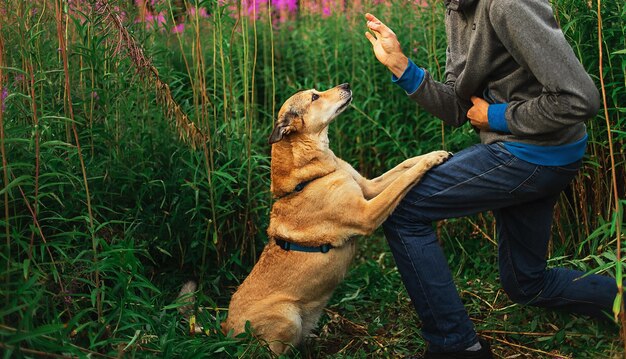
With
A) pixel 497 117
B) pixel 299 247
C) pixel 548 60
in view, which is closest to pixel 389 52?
pixel 497 117

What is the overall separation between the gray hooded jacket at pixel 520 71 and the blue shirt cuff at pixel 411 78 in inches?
1.0

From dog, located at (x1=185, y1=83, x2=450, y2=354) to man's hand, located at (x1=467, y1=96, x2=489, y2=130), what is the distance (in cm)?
27

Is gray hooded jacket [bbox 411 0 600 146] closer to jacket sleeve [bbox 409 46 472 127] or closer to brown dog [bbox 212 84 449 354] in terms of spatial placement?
jacket sleeve [bbox 409 46 472 127]

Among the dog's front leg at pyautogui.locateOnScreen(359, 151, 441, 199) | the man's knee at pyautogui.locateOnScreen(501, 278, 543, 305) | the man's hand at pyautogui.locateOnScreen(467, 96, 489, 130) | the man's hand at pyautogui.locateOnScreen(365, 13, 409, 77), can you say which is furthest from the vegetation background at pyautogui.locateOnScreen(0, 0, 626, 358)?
the man's hand at pyautogui.locateOnScreen(365, 13, 409, 77)

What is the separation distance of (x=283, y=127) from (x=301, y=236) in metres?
0.63

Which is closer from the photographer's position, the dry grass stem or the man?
the man

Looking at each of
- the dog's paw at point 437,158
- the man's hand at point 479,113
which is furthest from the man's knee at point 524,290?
the man's hand at point 479,113

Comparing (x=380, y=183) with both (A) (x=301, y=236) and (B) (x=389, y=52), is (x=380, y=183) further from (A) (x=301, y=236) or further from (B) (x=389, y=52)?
(B) (x=389, y=52)

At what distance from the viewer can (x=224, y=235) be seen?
451 cm

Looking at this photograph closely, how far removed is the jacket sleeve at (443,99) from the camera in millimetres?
3529

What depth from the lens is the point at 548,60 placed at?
2740 millimetres

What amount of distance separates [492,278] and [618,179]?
103 centimetres

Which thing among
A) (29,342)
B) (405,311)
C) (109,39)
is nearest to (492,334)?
(405,311)

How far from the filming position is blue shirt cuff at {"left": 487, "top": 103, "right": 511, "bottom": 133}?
120 inches
